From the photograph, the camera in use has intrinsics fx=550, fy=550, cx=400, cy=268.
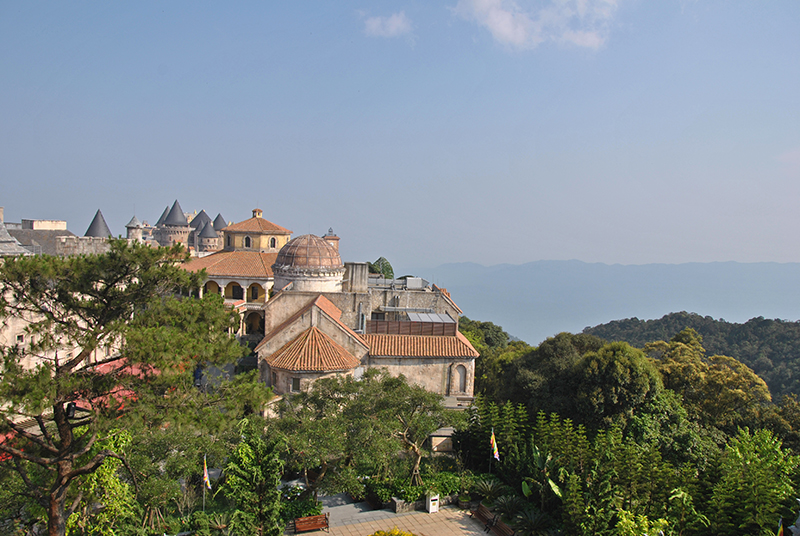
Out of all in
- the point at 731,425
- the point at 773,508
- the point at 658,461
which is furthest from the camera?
the point at 731,425

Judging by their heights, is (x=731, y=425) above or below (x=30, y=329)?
below

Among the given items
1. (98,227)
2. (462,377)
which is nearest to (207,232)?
(98,227)

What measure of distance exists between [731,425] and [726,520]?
15.4 metres

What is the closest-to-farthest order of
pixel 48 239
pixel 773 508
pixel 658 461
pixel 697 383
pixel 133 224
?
pixel 773 508, pixel 658 461, pixel 697 383, pixel 48 239, pixel 133 224

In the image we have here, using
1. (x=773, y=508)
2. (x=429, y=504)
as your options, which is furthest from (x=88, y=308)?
(x=773, y=508)

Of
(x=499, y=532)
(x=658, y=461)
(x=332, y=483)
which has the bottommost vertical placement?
(x=499, y=532)

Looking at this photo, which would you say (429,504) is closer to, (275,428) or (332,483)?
(332,483)

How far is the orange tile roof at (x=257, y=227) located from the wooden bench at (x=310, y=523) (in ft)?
153

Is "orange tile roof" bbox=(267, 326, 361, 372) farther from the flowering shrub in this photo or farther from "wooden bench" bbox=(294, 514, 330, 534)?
the flowering shrub

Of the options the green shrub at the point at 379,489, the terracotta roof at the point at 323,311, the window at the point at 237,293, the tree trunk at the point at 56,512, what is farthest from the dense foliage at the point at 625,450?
the window at the point at 237,293

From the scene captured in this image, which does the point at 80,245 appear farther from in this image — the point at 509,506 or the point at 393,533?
the point at 509,506

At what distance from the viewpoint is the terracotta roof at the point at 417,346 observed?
32250 millimetres

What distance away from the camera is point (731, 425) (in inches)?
1244

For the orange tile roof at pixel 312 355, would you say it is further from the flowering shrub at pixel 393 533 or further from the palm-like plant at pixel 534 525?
the palm-like plant at pixel 534 525
